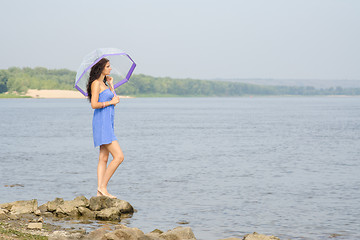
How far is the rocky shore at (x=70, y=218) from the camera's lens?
8406 mm

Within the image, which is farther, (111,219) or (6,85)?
(6,85)

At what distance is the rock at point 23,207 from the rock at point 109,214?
112cm

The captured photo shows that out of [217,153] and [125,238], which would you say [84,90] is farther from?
[217,153]

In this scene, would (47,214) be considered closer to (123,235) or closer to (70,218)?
(70,218)

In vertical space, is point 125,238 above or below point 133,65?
below

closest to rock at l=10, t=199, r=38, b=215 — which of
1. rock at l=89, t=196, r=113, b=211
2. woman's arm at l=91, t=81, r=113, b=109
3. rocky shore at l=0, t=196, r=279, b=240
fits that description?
rocky shore at l=0, t=196, r=279, b=240

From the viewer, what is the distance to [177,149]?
989 inches

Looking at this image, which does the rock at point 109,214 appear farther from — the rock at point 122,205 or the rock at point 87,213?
A: the rock at point 122,205

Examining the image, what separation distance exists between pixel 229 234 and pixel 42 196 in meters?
4.76

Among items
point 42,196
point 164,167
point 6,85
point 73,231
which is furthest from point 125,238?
point 6,85

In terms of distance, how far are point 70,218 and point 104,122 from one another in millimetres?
1710

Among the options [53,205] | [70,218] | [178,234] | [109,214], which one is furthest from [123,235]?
[53,205]

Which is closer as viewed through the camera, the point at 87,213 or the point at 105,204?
the point at 87,213

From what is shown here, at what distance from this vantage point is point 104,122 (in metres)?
10.6
